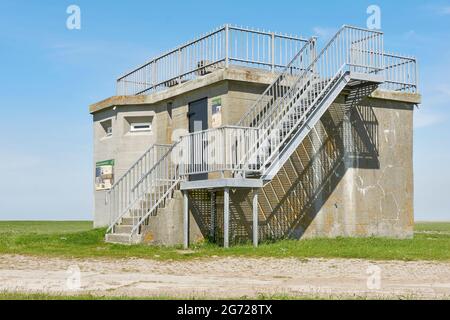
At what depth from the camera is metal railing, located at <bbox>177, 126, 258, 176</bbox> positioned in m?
16.9

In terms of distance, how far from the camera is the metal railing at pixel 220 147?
16.9 meters

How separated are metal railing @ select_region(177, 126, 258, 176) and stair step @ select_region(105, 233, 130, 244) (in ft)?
8.97

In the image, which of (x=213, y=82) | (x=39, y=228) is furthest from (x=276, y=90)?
(x=39, y=228)

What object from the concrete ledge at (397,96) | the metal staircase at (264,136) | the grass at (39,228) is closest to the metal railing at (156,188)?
the metal staircase at (264,136)

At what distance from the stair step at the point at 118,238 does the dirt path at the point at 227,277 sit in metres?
3.61

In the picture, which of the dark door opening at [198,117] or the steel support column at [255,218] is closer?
the steel support column at [255,218]

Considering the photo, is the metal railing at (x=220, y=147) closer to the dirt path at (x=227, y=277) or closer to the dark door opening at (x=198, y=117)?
the dark door opening at (x=198, y=117)

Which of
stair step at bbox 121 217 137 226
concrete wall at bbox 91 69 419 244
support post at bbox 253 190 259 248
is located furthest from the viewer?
stair step at bbox 121 217 137 226

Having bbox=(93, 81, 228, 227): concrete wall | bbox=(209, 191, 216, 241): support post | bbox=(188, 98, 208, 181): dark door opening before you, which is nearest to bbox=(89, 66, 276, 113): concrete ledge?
bbox=(93, 81, 228, 227): concrete wall

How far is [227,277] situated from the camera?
11633 millimetres

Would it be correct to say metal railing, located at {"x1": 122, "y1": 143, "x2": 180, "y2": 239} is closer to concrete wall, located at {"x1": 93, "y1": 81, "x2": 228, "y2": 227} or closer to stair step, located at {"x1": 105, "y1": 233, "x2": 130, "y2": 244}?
stair step, located at {"x1": 105, "y1": 233, "x2": 130, "y2": 244}

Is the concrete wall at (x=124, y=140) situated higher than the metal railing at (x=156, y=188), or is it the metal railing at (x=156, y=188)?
the concrete wall at (x=124, y=140)

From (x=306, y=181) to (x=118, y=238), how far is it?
18.7 feet

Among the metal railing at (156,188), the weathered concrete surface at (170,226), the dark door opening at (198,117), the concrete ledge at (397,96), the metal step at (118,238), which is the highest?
the concrete ledge at (397,96)
